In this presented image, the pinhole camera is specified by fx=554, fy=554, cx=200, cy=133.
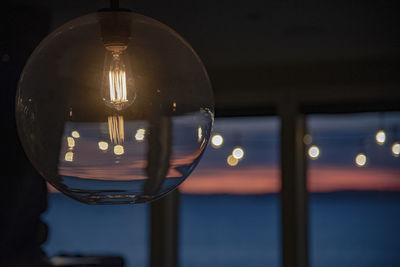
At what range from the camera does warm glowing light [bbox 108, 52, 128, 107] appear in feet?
1.96

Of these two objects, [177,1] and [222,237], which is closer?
[177,1]

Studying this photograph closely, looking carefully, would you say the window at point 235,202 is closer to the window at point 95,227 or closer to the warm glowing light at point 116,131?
the window at point 95,227

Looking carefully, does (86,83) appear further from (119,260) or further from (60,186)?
(119,260)

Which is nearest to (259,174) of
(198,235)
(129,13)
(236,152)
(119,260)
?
(198,235)

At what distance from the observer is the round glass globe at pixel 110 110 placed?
584 millimetres

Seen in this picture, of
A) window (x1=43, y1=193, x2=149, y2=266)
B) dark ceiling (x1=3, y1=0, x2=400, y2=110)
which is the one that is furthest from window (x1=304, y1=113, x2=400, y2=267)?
window (x1=43, y1=193, x2=149, y2=266)

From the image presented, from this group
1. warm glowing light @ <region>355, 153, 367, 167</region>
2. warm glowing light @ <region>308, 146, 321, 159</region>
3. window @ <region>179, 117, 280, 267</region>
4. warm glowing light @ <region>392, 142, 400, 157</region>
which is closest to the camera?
warm glowing light @ <region>308, 146, 321, 159</region>

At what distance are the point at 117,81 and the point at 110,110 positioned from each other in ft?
0.11

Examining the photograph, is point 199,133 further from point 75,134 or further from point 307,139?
point 307,139

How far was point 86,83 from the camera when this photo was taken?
59 cm

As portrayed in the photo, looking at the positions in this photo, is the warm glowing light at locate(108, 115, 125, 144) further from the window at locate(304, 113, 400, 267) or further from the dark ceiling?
the window at locate(304, 113, 400, 267)

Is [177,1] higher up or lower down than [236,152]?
higher up

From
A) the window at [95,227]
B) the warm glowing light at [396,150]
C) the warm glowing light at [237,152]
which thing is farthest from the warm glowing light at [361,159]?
the window at [95,227]

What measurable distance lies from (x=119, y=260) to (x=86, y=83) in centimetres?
266
